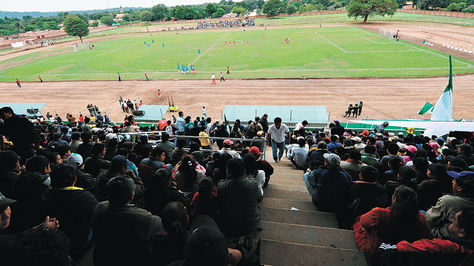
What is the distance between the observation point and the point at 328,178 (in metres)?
4.85

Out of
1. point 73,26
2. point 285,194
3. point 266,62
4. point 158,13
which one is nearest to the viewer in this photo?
point 285,194

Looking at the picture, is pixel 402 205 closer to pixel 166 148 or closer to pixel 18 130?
pixel 166 148

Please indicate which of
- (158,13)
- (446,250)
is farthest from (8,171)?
(158,13)

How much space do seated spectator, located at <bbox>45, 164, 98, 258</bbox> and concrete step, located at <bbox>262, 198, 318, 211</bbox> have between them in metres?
3.44

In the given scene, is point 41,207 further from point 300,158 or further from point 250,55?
point 250,55

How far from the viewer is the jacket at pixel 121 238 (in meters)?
2.79

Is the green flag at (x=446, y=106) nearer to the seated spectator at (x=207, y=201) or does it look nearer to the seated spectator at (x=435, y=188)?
the seated spectator at (x=435, y=188)

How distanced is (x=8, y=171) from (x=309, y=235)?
5.44 metres

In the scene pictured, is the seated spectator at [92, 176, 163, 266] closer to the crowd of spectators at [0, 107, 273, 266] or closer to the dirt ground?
the crowd of spectators at [0, 107, 273, 266]

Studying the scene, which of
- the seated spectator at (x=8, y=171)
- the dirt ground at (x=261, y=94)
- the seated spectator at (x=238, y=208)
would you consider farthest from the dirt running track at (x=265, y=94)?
the seated spectator at (x=238, y=208)

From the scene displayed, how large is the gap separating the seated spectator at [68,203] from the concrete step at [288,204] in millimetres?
3443

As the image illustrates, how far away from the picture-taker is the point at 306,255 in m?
3.59

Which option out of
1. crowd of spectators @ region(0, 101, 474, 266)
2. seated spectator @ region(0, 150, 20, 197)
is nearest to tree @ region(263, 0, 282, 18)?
crowd of spectators @ region(0, 101, 474, 266)

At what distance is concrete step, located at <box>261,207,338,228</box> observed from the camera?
15.5 feet
